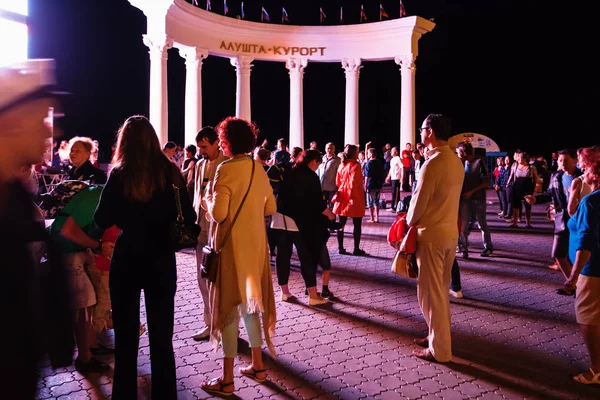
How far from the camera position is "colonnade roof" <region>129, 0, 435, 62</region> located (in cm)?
2103

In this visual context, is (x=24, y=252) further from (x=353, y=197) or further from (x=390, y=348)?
(x=353, y=197)

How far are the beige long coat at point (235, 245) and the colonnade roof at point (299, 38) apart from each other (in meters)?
17.0

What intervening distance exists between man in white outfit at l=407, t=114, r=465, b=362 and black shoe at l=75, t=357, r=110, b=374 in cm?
292

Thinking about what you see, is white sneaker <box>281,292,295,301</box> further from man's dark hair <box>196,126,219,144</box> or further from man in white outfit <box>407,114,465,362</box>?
man's dark hair <box>196,126,219,144</box>

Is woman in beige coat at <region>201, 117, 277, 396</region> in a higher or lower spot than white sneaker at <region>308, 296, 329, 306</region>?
higher

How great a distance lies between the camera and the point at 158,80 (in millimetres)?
18312

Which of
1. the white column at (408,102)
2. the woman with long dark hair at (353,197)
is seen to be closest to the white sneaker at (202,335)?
the woman with long dark hair at (353,197)

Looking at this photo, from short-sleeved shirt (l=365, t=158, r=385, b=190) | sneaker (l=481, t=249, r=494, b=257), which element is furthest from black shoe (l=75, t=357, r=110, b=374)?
short-sleeved shirt (l=365, t=158, r=385, b=190)

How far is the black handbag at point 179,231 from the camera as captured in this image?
3562 mm

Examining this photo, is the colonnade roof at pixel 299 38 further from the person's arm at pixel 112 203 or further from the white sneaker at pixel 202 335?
the person's arm at pixel 112 203

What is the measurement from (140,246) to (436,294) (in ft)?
8.88

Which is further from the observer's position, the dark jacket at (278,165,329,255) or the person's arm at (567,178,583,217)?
the dark jacket at (278,165,329,255)

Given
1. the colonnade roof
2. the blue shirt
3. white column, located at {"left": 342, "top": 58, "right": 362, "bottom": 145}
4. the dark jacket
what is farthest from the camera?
white column, located at {"left": 342, "top": 58, "right": 362, "bottom": 145}

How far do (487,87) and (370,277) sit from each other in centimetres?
2849
